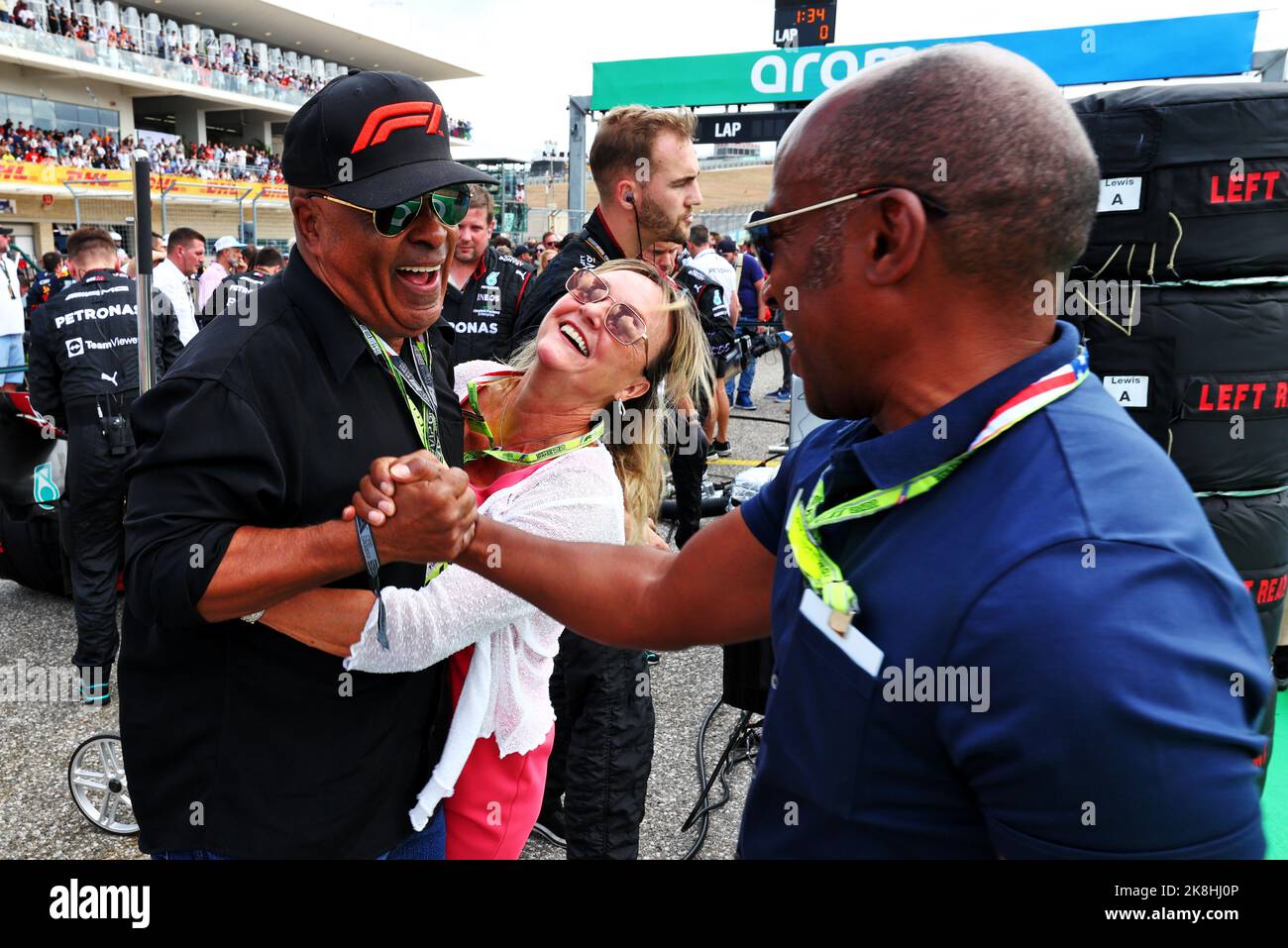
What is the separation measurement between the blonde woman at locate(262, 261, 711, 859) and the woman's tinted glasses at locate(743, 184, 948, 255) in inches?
29.1

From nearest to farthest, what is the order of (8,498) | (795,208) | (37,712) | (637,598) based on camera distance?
(795,208)
(637,598)
(37,712)
(8,498)

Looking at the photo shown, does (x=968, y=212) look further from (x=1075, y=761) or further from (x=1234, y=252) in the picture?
(x=1234, y=252)

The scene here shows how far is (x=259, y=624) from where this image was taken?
1624 millimetres

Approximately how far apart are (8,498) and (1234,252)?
685cm

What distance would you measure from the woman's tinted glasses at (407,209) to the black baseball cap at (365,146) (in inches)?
0.8

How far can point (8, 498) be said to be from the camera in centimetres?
570

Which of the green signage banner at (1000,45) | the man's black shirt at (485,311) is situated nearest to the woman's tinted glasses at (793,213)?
the man's black shirt at (485,311)

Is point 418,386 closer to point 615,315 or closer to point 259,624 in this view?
point 259,624

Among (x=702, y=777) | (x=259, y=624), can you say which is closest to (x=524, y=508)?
(x=259, y=624)

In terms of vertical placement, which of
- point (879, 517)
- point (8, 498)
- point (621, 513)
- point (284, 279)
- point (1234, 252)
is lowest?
point (8, 498)

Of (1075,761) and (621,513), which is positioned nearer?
(1075,761)

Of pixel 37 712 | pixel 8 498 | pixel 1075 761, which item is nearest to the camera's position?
pixel 1075 761

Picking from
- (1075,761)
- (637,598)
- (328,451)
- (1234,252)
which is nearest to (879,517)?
(1075,761)

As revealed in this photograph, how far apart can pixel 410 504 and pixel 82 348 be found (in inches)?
187
